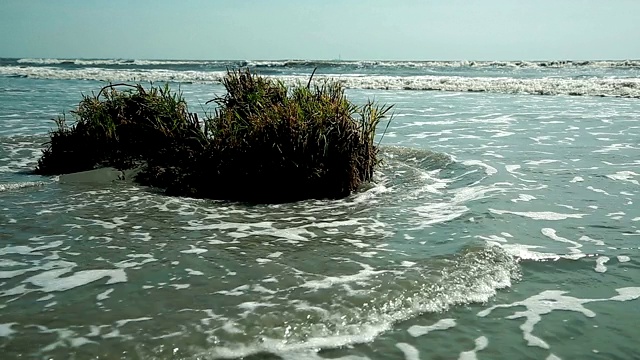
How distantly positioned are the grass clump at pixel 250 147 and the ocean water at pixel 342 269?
1.25 ft

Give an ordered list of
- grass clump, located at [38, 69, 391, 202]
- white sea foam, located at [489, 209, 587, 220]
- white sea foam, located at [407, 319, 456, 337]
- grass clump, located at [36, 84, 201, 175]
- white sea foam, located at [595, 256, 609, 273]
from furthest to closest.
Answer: grass clump, located at [36, 84, 201, 175]
grass clump, located at [38, 69, 391, 202]
white sea foam, located at [489, 209, 587, 220]
white sea foam, located at [595, 256, 609, 273]
white sea foam, located at [407, 319, 456, 337]

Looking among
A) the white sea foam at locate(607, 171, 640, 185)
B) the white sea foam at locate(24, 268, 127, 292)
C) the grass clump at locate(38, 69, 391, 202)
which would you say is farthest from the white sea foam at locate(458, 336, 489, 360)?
the white sea foam at locate(607, 171, 640, 185)

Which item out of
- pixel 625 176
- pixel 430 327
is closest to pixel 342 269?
pixel 430 327

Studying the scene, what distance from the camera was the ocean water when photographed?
3.65 metres

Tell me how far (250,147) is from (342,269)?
3207 mm

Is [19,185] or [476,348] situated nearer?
[476,348]

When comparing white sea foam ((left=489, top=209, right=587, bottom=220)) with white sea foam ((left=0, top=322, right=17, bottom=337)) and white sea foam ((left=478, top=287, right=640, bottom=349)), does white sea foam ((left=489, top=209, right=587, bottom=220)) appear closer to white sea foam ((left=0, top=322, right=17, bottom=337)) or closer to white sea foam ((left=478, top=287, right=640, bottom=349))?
white sea foam ((left=478, top=287, right=640, bottom=349))

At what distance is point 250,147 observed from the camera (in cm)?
766

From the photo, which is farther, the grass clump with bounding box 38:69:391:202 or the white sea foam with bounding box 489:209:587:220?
the grass clump with bounding box 38:69:391:202

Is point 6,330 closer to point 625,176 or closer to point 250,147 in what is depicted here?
point 250,147

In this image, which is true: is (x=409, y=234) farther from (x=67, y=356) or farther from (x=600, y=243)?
(x=67, y=356)

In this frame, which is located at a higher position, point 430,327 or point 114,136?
point 114,136

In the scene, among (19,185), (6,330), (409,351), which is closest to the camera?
(409,351)

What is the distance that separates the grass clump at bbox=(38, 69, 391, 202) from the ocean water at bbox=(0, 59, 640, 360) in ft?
1.25
